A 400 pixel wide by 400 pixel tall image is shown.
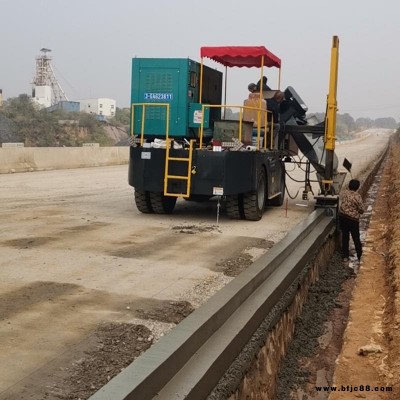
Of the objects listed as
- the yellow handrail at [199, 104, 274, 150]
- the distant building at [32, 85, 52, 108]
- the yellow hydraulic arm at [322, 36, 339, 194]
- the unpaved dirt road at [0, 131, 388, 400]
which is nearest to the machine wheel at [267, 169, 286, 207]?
the unpaved dirt road at [0, 131, 388, 400]

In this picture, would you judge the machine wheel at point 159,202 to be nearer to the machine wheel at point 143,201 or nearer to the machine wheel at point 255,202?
the machine wheel at point 143,201

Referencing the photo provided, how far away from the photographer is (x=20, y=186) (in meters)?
16.0

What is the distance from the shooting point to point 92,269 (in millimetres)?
6645

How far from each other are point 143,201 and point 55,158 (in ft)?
43.2

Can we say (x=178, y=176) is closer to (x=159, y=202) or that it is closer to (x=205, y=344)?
(x=159, y=202)

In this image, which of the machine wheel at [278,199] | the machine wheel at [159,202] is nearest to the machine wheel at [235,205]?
the machine wheel at [159,202]

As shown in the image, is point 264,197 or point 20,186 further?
point 20,186

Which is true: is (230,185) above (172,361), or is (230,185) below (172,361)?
above

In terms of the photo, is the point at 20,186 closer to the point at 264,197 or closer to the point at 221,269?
the point at 264,197

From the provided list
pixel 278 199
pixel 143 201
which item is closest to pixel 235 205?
pixel 143 201

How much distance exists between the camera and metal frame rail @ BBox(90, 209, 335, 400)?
346 centimetres

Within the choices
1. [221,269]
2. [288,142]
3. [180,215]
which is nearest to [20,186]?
[180,215]

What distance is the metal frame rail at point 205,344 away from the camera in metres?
3.46

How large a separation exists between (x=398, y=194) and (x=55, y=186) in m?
10.4
